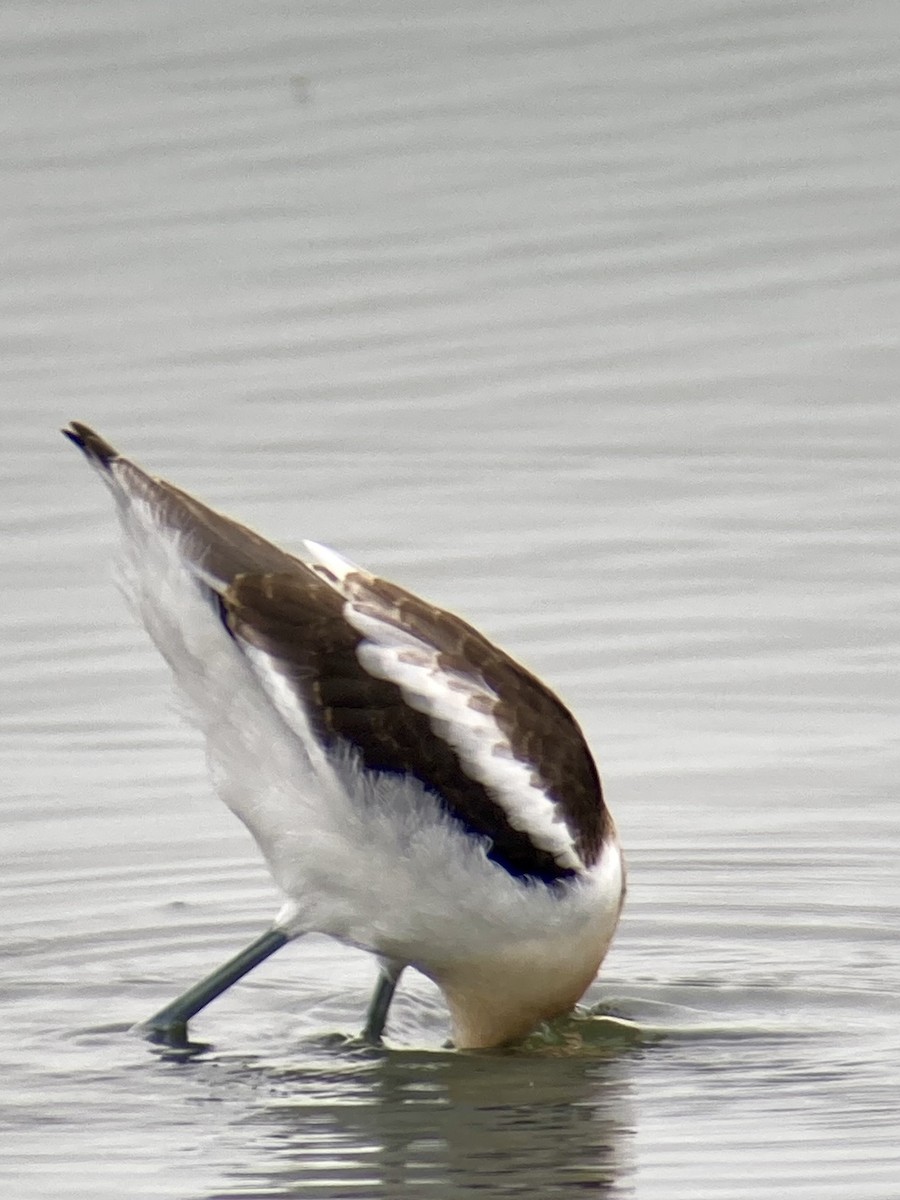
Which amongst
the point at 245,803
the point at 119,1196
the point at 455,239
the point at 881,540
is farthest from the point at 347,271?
the point at 119,1196

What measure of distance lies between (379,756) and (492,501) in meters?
3.84

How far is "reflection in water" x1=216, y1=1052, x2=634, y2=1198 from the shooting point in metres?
6.26

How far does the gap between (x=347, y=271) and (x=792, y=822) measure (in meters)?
5.03

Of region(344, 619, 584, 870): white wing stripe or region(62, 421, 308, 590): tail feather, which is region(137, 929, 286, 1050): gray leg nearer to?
region(344, 619, 584, 870): white wing stripe

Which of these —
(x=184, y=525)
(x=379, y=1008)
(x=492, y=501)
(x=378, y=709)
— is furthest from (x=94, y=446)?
(x=492, y=501)

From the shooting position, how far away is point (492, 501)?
10602 mm

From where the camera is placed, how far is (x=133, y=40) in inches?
595

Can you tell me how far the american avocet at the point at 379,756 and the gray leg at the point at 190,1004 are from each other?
22 centimetres

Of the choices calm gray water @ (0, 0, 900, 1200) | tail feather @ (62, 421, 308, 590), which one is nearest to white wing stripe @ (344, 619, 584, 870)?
tail feather @ (62, 421, 308, 590)

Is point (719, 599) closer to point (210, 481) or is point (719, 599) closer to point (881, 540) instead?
point (881, 540)

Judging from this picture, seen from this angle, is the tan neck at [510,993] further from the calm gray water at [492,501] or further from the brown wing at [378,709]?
the brown wing at [378,709]

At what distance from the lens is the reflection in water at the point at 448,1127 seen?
6262 mm

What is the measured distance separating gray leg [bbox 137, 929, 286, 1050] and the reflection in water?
34 centimetres

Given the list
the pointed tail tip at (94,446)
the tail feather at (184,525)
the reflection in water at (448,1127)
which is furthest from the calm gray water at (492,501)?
the pointed tail tip at (94,446)
